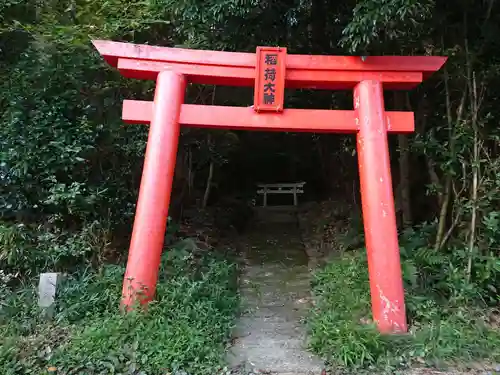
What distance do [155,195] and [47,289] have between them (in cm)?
170

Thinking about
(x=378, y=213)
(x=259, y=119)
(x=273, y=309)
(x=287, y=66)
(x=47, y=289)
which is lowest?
(x=273, y=309)

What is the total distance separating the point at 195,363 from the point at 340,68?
12.5 feet

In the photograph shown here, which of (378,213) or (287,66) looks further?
(287,66)

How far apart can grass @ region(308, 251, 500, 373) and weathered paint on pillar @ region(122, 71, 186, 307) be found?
2.02 metres

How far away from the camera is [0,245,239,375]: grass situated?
3.70 meters

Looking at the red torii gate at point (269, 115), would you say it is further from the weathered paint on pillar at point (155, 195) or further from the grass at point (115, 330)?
the grass at point (115, 330)

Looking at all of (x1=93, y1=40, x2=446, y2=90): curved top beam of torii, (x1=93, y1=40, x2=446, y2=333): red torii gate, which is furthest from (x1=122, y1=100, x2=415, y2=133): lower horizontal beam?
(x1=93, y1=40, x2=446, y2=90): curved top beam of torii

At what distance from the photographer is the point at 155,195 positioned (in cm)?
461

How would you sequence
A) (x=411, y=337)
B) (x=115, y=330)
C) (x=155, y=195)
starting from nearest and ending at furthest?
(x=115, y=330) < (x=411, y=337) < (x=155, y=195)

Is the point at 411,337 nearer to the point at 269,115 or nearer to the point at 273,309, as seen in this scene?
the point at 273,309

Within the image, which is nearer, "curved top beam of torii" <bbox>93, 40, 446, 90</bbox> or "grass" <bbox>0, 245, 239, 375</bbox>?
"grass" <bbox>0, 245, 239, 375</bbox>

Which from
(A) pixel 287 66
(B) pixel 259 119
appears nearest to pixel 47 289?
(B) pixel 259 119

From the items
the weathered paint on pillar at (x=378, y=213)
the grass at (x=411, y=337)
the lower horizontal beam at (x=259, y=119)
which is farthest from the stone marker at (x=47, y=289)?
the weathered paint on pillar at (x=378, y=213)

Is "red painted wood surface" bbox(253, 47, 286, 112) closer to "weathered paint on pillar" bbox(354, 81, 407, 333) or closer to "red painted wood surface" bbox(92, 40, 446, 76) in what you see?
"red painted wood surface" bbox(92, 40, 446, 76)
